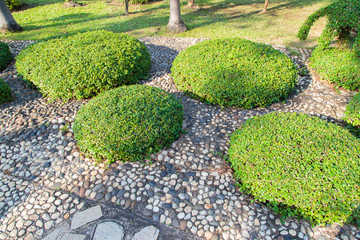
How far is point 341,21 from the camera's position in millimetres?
5789

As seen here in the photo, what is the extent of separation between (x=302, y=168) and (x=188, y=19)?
31.3 feet

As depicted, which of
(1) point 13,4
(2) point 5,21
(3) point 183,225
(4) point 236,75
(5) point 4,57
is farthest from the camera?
(1) point 13,4

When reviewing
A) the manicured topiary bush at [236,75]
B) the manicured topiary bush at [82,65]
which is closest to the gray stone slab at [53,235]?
the manicured topiary bush at [82,65]

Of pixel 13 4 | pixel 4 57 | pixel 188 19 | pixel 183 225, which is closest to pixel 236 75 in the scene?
pixel 183 225

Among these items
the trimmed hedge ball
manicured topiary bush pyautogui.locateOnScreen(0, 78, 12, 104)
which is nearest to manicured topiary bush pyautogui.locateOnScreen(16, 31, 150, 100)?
manicured topiary bush pyautogui.locateOnScreen(0, 78, 12, 104)

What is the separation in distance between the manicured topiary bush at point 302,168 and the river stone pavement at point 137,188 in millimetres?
232

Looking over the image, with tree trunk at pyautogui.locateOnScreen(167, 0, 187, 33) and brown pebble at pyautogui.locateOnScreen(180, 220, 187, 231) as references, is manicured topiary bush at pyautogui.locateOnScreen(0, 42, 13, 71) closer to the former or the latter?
tree trunk at pyautogui.locateOnScreen(167, 0, 187, 33)

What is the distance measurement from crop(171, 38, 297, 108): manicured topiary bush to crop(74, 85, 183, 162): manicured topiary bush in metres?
1.24

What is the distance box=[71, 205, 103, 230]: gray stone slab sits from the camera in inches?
122

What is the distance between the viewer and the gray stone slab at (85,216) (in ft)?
10.2

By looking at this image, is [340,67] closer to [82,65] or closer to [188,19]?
[82,65]

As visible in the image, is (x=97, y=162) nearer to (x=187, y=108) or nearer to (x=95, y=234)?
(x=95, y=234)

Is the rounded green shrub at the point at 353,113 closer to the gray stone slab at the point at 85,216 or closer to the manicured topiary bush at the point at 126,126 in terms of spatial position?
the manicured topiary bush at the point at 126,126

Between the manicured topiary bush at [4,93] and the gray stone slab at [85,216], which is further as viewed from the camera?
the manicured topiary bush at [4,93]
